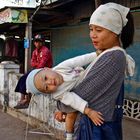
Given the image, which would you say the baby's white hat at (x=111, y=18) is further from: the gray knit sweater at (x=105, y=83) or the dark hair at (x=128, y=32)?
the gray knit sweater at (x=105, y=83)

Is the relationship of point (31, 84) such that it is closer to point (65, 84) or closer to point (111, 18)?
point (65, 84)

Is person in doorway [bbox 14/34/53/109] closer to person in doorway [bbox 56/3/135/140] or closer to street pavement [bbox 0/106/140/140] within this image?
street pavement [bbox 0/106/140/140]

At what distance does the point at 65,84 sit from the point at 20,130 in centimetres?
482

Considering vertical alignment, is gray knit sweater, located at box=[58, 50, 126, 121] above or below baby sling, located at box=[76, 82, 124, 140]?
above

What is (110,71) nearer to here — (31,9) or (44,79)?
(44,79)

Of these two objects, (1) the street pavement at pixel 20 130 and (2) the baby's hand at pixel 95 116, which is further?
(1) the street pavement at pixel 20 130

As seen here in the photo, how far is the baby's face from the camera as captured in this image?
1.94 m

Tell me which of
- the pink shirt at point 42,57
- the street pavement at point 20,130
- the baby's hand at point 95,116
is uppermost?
the pink shirt at point 42,57

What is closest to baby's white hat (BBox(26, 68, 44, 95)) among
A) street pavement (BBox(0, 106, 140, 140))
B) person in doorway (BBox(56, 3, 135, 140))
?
person in doorway (BBox(56, 3, 135, 140))

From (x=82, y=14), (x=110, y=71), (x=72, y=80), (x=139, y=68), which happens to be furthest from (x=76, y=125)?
(x=82, y=14)

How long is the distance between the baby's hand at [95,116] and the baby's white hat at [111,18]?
526mm

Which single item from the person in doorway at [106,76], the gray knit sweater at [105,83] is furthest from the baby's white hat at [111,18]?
the gray knit sweater at [105,83]

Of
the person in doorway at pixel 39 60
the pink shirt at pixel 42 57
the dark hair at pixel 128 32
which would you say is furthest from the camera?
the pink shirt at pixel 42 57

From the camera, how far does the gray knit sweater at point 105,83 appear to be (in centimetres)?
189
